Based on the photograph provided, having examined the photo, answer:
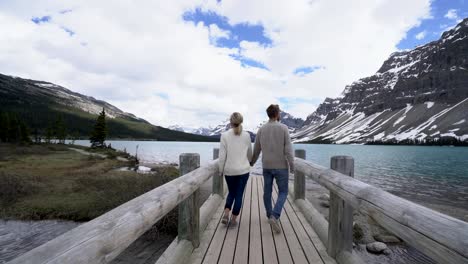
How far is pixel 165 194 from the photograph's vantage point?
122 inches

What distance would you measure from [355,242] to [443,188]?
1903cm

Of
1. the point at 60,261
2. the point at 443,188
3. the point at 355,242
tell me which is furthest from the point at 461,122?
the point at 60,261

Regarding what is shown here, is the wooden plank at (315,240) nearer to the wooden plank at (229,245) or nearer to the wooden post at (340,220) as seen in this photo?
the wooden post at (340,220)

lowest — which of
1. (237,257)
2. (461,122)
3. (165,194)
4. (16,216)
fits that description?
(16,216)

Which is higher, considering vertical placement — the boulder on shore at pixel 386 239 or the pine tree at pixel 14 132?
the pine tree at pixel 14 132

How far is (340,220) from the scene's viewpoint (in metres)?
3.99

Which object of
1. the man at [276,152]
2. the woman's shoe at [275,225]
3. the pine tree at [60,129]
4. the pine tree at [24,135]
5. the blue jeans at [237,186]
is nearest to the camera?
the woman's shoe at [275,225]

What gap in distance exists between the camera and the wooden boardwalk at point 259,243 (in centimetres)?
429

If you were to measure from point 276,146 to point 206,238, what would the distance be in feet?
7.21

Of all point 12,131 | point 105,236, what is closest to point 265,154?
point 105,236

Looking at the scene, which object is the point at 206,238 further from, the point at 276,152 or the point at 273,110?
the point at 273,110

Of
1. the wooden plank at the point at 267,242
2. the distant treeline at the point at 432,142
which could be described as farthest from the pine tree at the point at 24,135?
the distant treeline at the point at 432,142

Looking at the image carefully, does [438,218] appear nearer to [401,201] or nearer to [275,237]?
[401,201]

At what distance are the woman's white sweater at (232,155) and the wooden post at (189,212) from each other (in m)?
0.92
